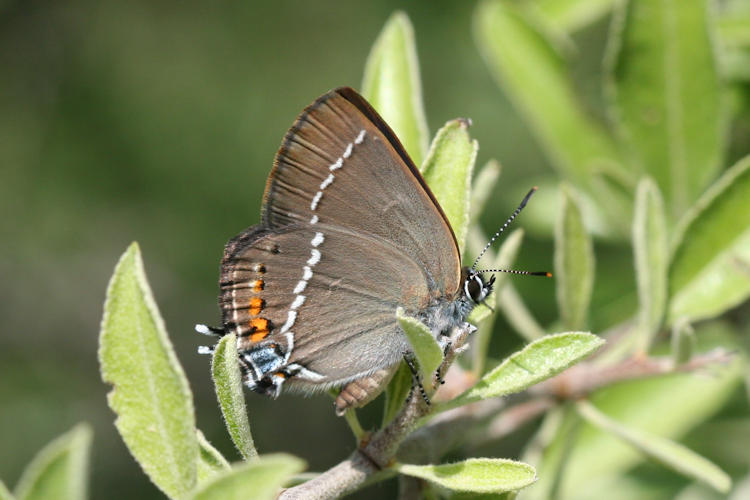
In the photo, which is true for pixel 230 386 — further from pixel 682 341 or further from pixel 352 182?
pixel 682 341

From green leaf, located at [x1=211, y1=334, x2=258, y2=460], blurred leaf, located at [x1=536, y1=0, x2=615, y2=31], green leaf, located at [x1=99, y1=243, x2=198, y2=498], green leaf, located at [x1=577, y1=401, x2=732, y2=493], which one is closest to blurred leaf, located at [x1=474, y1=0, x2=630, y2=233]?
blurred leaf, located at [x1=536, y1=0, x2=615, y2=31]

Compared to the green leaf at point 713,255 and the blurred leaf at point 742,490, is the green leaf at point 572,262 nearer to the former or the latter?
the green leaf at point 713,255

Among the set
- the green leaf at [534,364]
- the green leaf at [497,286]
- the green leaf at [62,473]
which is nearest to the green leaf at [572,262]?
the green leaf at [497,286]

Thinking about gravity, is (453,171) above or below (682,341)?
above

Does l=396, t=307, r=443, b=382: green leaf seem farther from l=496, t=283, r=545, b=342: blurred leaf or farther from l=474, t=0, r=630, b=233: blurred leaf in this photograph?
l=474, t=0, r=630, b=233: blurred leaf

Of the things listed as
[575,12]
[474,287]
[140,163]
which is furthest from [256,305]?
[140,163]

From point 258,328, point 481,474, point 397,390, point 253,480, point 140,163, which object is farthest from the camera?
point 140,163
